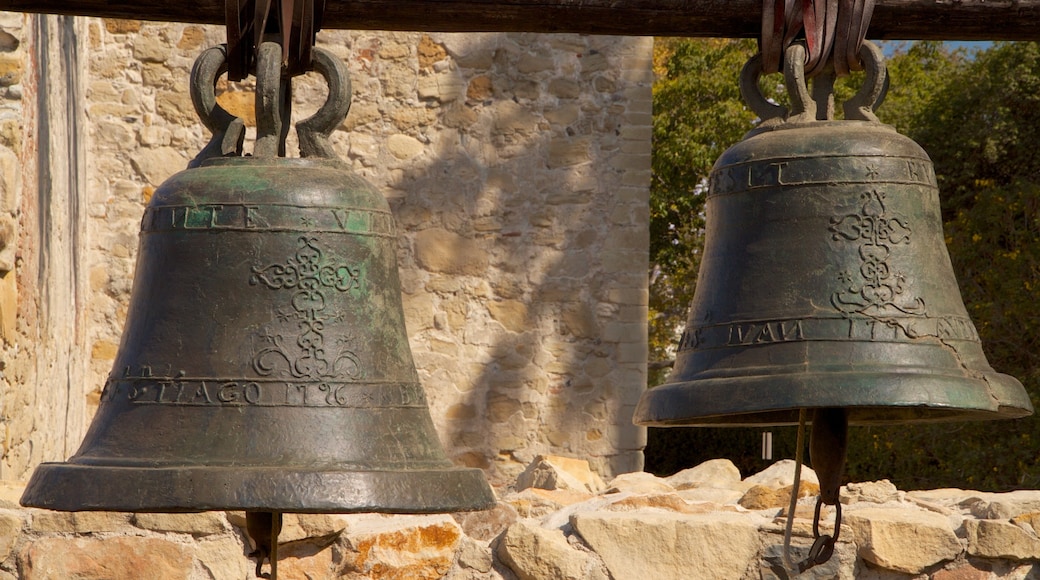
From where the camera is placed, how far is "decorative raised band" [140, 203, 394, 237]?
1912 millimetres

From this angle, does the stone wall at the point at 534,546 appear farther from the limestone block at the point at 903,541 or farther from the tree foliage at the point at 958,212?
the tree foliage at the point at 958,212

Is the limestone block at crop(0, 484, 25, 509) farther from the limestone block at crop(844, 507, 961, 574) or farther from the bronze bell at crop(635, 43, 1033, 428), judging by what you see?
the limestone block at crop(844, 507, 961, 574)

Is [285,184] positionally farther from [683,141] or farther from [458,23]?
[683,141]

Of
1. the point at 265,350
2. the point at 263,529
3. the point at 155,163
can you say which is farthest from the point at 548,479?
the point at 155,163

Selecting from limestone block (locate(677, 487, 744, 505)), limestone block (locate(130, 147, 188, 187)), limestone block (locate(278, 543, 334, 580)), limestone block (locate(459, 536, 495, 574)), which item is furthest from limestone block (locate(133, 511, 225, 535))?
limestone block (locate(130, 147, 188, 187))

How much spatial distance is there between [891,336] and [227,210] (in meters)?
0.99

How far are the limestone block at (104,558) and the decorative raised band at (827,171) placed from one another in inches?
59.9

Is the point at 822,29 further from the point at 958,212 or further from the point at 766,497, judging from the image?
the point at 958,212

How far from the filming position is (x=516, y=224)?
273 inches

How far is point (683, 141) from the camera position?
12.0 metres

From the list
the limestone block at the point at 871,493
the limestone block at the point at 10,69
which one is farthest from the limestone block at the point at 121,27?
the limestone block at the point at 871,493

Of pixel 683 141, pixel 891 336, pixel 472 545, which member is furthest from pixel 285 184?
pixel 683 141

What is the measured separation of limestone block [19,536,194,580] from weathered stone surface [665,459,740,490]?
5.79ft

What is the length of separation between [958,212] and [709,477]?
6.66 m
